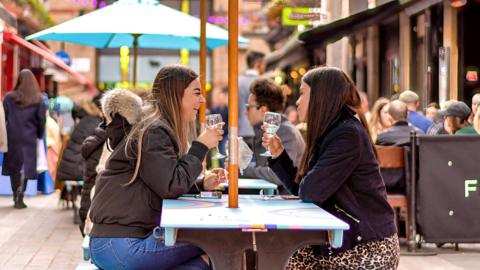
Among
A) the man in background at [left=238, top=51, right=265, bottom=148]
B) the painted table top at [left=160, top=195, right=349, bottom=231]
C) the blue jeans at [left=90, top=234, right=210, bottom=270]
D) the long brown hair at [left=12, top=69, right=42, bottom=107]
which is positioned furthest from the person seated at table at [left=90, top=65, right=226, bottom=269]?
the long brown hair at [left=12, top=69, right=42, bottom=107]

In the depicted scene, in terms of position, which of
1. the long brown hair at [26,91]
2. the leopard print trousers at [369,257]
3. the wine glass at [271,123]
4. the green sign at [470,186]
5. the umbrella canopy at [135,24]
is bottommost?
the leopard print trousers at [369,257]

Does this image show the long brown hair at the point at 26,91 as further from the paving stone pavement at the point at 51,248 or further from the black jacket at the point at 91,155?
the black jacket at the point at 91,155

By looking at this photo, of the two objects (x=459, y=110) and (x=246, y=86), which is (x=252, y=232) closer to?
(x=459, y=110)

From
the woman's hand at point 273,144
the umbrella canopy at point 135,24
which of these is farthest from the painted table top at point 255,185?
the umbrella canopy at point 135,24

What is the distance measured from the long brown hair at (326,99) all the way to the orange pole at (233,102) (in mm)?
467

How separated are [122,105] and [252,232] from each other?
217 centimetres

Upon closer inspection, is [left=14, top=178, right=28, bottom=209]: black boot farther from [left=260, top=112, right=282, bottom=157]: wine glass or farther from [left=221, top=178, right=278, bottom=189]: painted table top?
[left=260, top=112, right=282, bottom=157]: wine glass

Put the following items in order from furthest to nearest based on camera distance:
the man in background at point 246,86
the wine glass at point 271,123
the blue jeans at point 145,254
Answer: the man in background at point 246,86 → the wine glass at point 271,123 → the blue jeans at point 145,254

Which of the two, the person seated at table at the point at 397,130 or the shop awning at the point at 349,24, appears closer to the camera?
the person seated at table at the point at 397,130

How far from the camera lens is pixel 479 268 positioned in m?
9.15

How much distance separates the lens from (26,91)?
49.6 feet

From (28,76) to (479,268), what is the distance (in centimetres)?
802

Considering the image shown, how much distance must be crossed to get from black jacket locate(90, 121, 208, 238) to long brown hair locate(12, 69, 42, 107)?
9972 millimetres

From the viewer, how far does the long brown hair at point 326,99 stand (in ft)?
17.9
